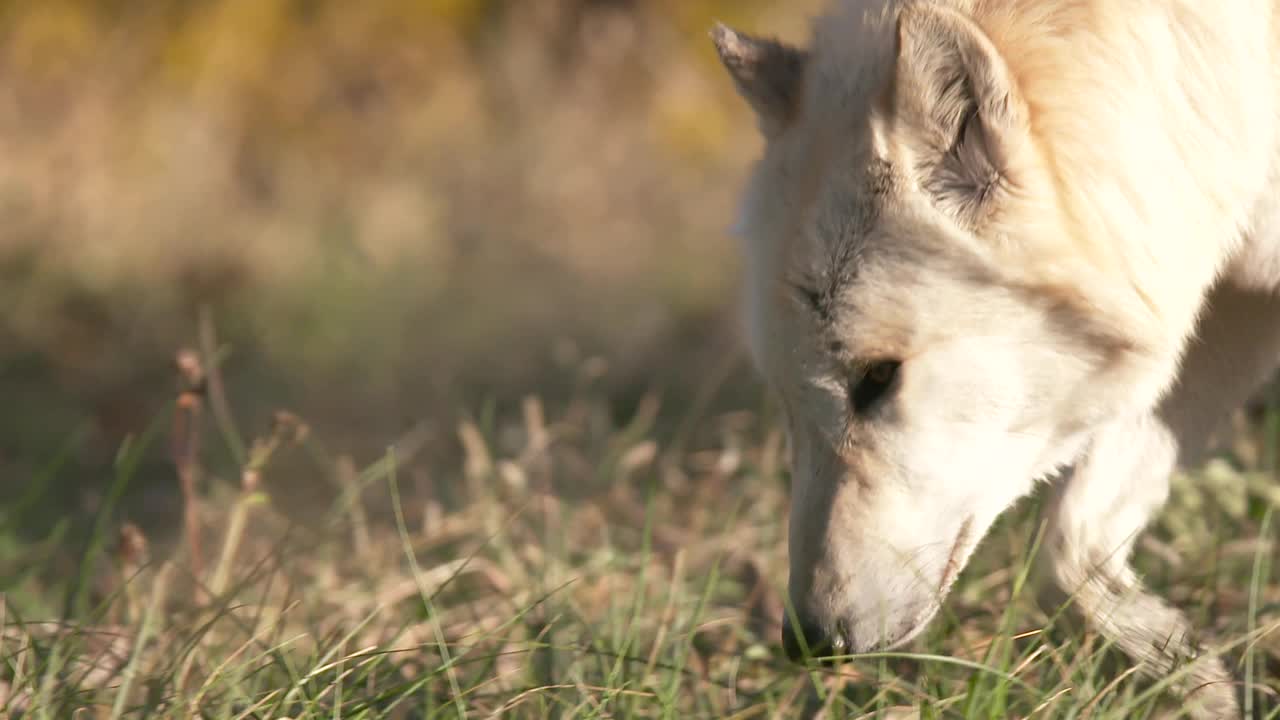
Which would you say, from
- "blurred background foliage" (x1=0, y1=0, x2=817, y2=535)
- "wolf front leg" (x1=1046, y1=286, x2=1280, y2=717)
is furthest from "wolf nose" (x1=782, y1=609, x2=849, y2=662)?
"blurred background foliage" (x1=0, y1=0, x2=817, y2=535)

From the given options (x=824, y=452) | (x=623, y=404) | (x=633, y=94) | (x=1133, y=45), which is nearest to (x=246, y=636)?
(x=824, y=452)

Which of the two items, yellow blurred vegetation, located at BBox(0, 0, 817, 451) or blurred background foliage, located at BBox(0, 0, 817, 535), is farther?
yellow blurred vegetation, located at BBox(0, 0, 817, 451)

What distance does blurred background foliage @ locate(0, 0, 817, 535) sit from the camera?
654 cm

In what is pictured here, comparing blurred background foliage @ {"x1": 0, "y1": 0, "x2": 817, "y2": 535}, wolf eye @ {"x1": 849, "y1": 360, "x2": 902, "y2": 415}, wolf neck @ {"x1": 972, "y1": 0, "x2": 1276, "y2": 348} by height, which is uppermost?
wolf neck @ {"x1": 972, "y1": 0, "x2": 1276, "y2": 348}

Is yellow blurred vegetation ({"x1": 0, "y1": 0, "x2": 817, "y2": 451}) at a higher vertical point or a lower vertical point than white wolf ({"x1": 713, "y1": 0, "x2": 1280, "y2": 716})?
lower

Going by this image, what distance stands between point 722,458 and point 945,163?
1.91 m

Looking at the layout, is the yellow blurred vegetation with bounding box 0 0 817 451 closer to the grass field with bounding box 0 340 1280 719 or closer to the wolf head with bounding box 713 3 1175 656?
the grass field with bounding box 0 340 1280 719

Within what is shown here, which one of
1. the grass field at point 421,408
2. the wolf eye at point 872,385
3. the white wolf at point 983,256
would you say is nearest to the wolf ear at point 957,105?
the white wolf at point 983,256

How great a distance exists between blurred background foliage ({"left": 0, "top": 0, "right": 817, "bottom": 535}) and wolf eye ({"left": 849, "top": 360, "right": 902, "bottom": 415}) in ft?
10.3

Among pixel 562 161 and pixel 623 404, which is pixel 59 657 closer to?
pixel 623 404

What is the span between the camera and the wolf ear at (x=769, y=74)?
8.59ft

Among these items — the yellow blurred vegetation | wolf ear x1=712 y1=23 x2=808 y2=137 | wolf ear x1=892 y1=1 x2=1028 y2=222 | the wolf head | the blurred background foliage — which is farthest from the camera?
the yellow blurred vegetation

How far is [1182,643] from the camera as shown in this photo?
2574 mm

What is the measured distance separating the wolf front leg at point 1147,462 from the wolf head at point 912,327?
0.26m
